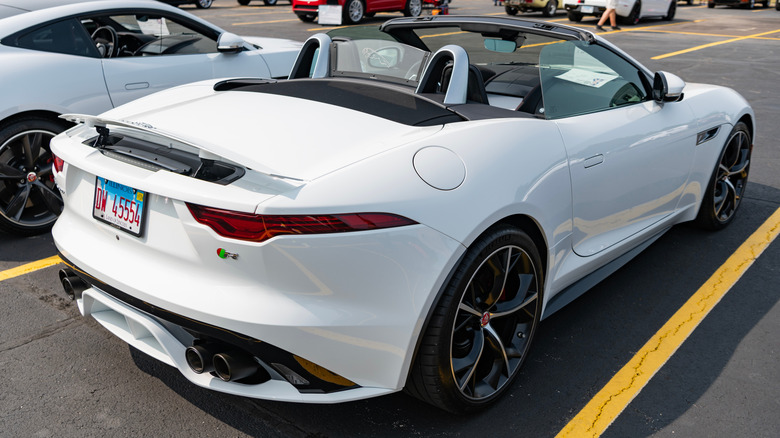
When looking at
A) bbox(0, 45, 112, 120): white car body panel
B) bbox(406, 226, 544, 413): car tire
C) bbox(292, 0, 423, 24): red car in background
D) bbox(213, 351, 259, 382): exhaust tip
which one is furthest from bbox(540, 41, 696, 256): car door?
bbox(292, 0, 423, 24): red car in background

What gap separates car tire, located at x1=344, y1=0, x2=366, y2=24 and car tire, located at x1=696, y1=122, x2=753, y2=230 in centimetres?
1507

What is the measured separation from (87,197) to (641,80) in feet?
9.66

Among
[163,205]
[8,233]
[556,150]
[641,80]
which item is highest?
[641,80]

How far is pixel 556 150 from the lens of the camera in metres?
2.98

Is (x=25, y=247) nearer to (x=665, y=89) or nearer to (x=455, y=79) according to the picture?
(x=455, y=79)

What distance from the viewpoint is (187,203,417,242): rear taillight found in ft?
7.21

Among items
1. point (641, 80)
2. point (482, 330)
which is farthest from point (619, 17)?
point (482, 330)

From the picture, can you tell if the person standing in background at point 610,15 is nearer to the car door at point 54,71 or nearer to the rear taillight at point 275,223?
the car door at point 54,71

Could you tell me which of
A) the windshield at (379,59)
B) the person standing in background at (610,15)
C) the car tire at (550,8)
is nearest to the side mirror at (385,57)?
the windshield at (379,59)

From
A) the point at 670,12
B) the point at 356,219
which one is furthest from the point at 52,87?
the point at 670,12

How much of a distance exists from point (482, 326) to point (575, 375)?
2.05ft

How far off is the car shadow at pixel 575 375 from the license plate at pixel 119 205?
2.61ft

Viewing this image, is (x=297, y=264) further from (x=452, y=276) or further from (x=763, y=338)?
(x=763, y=338)

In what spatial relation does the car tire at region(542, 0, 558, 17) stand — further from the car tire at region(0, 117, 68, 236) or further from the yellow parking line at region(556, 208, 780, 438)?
the car tire at region(0, 117, 68, 236)
